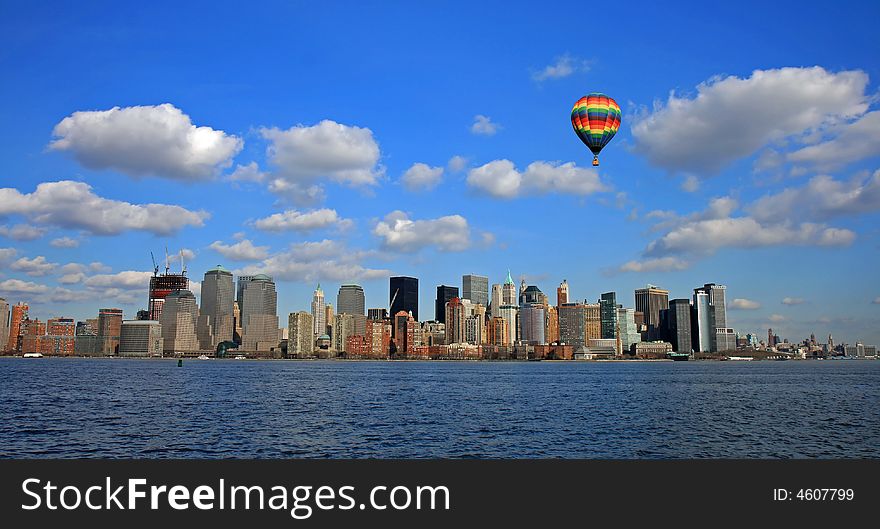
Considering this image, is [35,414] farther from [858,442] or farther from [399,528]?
[858,442]

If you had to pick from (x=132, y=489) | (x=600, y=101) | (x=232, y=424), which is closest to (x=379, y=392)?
(x=232, y=424)

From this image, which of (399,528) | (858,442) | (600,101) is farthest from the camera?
(600,101)

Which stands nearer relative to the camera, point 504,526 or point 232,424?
point 504,526

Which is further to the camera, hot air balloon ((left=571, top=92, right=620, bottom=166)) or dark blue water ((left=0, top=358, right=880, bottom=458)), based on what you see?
hot air balloon ((left=571, top=92, right=620, bottom=166))

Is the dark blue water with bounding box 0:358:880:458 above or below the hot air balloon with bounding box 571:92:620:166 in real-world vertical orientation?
below

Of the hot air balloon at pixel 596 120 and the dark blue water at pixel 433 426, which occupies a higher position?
the hot air balloon at pixel 596 120

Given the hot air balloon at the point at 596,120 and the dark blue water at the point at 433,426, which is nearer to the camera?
the dark blue water at the point at 433,426

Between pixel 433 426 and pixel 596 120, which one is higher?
pixel 596 120

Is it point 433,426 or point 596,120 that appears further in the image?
point 596,120
